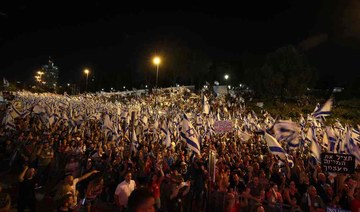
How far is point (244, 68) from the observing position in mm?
96312

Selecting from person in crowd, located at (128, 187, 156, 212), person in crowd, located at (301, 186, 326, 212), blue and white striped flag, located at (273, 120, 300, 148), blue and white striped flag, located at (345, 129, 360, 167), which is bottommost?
person in crowd, located at (301, 186, 326, 212)

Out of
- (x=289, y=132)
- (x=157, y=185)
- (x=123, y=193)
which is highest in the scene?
(x=289, y=132)

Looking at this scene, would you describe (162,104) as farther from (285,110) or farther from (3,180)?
(3,180)

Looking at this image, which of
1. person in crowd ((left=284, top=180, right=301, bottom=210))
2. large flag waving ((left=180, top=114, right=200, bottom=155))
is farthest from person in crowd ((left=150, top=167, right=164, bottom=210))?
person in crowd ((left=284, top=180, right=301, bottom=210))

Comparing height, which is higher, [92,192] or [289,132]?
[289,132]

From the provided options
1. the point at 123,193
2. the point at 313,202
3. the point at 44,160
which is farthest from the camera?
the point at 44,160

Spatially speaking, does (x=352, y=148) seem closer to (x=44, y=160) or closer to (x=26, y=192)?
(x=26, y=192)

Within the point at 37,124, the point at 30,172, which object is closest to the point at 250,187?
the point at 30,172

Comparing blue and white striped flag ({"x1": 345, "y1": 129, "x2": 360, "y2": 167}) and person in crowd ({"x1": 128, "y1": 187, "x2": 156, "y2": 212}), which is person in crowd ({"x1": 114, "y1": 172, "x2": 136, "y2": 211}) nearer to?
person in crowd ({"x1": 128, "y1": 187, "x2": 156, "y2": 212})

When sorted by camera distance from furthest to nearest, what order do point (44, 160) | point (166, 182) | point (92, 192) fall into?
point (44, 160) → point (166, 182) → point (92, 192)

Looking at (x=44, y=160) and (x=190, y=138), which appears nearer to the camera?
(x=190, y=138)

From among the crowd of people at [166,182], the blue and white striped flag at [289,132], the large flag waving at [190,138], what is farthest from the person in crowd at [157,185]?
the blue and white striped flag at [289,132]

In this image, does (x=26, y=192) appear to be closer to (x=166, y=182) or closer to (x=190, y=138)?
(x=166, y=182)

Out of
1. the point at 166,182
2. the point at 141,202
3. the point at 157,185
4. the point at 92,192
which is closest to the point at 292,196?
the point at 166,182
